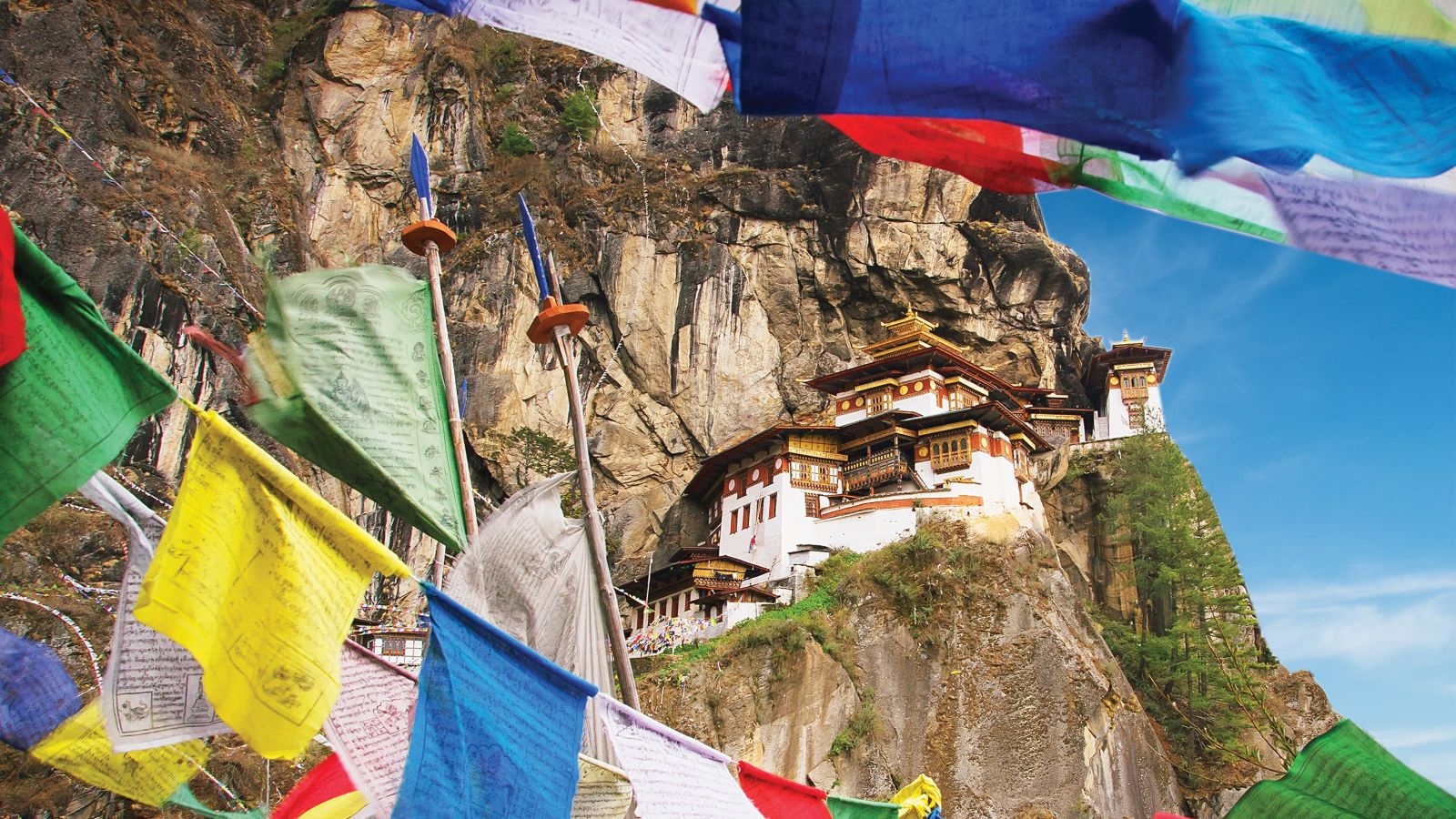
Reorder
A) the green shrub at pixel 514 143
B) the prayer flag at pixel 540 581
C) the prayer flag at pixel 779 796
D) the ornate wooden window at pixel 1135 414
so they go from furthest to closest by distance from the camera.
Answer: the green shrub at pixel 514 143 → the ornate wooden window at pixel 1135 414 → the prayer flag at pixel 779 796 → the prayer flag at pixel 540 581

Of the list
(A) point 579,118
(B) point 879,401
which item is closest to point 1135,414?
(B) point 879,401

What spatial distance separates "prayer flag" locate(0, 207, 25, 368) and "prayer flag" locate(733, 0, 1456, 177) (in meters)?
2.75

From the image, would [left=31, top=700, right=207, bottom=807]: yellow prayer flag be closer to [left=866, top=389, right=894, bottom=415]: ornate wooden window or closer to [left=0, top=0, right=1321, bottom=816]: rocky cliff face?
[left=0, top=0, right=1321, bottom=816]: rocky cliff face

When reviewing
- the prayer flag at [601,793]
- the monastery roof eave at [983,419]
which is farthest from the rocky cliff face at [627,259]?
the prayer flag at [601,793]

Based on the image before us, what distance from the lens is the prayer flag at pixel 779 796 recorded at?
279 inches

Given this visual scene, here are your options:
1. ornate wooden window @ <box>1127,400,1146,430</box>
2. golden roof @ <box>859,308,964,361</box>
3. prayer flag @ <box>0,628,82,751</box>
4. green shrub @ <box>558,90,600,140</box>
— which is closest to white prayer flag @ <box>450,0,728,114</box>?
prayer flag @ <box>0,628,82,751</box>

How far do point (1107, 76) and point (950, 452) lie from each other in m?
31.1

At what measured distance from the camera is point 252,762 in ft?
60.1

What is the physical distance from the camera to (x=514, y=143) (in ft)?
146

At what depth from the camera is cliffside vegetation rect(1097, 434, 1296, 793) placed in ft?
95.0

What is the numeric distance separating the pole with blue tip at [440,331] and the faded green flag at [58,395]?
163cm

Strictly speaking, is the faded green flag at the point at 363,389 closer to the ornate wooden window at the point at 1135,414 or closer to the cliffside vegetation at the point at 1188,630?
the cliffside vegetation at the point at 1188,630

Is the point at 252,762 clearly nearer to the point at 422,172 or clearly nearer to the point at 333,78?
the point at 422,172

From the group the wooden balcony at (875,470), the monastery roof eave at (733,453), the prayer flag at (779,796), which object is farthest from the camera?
the monastery roof eave at (733,453)
